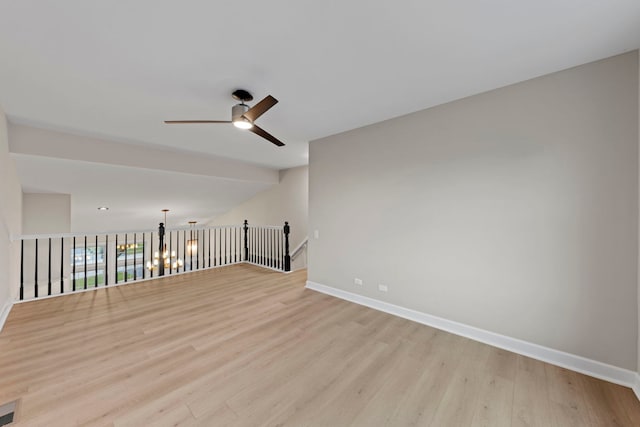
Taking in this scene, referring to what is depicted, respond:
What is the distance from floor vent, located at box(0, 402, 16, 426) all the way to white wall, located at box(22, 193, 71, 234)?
17.2 ft

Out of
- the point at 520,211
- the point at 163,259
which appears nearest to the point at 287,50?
the point at 520,211

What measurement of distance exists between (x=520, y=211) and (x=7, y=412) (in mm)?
4393

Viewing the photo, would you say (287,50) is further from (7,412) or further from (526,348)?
(526,348)

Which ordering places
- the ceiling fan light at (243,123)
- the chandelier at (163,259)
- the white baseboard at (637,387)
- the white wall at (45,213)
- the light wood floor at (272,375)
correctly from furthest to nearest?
the white wall at (45,213) < the chandelier at (163,259) < the ceiling fan light at (243,123) < the white baseboard at (637,387) < the light wood floor at (272,375)

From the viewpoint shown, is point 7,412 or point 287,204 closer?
point 7,412

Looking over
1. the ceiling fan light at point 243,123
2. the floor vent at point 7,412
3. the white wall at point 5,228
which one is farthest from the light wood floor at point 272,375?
the ceiling fan light at point 243,123

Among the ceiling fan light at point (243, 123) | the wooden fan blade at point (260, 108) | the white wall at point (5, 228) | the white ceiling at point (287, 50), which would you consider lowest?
the white wall at point (5, 228)

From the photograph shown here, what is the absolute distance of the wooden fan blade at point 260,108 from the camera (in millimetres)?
2188

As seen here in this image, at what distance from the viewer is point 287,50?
196 centimetres

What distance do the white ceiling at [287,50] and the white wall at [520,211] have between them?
0.31m

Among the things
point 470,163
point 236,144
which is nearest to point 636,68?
point 470,163

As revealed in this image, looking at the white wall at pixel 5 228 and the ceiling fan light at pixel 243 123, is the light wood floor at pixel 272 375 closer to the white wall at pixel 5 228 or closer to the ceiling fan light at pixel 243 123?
the white wall at pixel 5 228

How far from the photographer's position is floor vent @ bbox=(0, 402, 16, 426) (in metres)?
1.55

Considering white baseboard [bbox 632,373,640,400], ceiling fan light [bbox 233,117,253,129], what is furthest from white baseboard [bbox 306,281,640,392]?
ceiling fan light [bbox 233,117,253,129]
